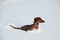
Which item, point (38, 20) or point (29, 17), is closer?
point (38, 20)

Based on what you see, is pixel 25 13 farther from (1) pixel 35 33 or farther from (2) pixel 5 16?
(1) pixel 35 33

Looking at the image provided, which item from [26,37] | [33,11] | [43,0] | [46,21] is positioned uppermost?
[43,0]

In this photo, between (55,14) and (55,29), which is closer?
(55,29)

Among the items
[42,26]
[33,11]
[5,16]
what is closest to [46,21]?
[42,26]

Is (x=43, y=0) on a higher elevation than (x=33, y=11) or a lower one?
higher

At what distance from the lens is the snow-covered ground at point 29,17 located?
0.94 metres

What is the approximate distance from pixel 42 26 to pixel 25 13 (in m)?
0.21

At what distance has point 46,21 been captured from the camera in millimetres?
1056

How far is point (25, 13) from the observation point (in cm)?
117

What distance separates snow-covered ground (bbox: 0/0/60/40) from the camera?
37.2 inches

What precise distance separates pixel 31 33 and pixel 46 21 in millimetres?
147

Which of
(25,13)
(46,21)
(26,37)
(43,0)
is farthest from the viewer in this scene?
(43,0)

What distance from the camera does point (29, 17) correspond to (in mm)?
1123

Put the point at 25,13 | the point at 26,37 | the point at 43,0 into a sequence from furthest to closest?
the point at 43,0 < the point at 25,13 < the point at 26,37
